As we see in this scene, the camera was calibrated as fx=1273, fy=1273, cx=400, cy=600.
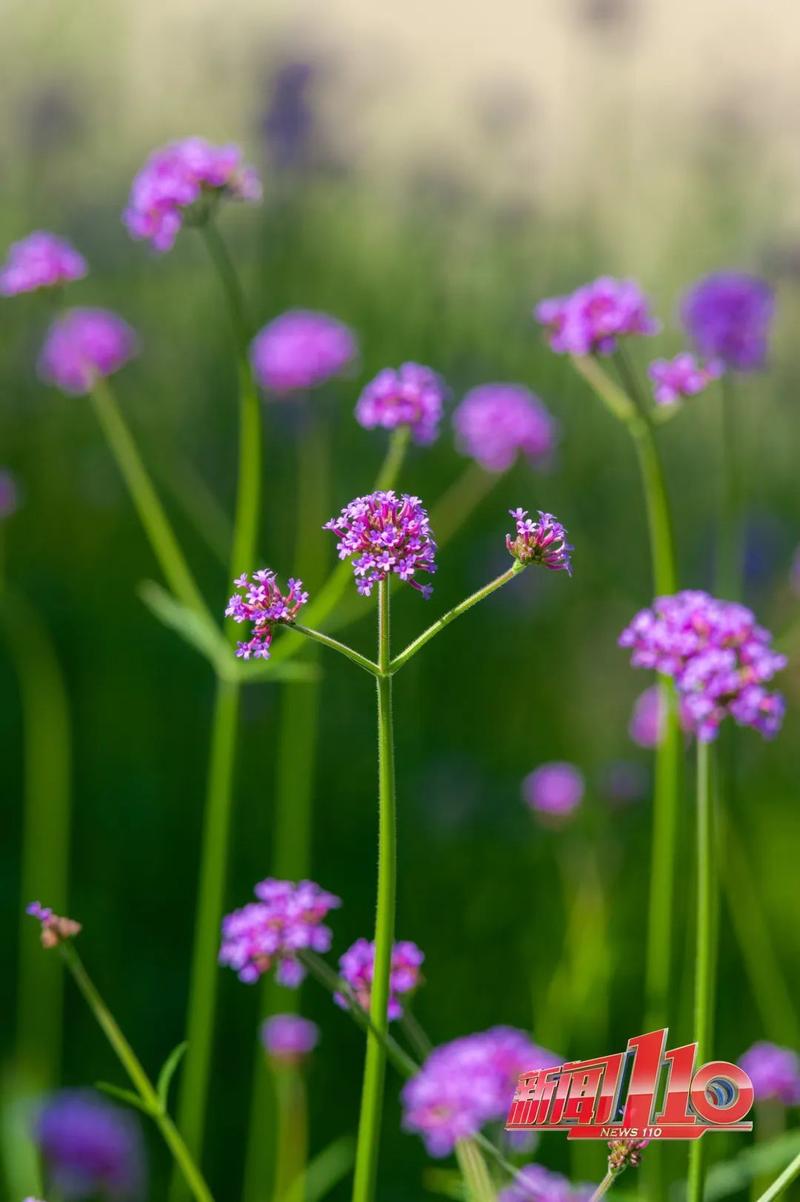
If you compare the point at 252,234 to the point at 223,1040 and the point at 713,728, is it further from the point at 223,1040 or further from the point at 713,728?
the point at 713,728

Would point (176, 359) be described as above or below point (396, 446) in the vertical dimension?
above

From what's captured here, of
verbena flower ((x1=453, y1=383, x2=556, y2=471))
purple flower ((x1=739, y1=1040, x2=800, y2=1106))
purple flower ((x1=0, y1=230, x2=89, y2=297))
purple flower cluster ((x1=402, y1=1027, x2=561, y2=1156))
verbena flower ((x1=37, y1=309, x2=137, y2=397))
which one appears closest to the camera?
purple flower cluster ((x1=402, y1=1027, x2=561, y2=1156))

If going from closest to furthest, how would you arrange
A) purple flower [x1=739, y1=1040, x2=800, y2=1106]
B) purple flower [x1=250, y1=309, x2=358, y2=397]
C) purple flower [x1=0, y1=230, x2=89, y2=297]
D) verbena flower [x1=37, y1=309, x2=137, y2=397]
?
purple flower [x1=739, y1=1040, x2=800, y2=1106] → purple flower [x1=0, y1=230, x2=89, y2=297] → verbena flower [x1=37, y1=309, x2=137, y2=397] → purple flower [x1=250, y1=309, x2=358, y2=397]

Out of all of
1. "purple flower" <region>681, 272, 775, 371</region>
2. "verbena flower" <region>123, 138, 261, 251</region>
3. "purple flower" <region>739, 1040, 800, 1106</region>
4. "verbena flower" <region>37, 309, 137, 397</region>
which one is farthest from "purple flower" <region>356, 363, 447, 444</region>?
"purple flower" <region>739, 1040, 800, 1106</region>

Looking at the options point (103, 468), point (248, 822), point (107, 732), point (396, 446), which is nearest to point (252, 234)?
point (103, 468)

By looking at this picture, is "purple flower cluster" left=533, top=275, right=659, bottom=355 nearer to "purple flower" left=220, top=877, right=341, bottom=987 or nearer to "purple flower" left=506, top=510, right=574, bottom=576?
"purple flower" left=506, top=510, right=574, bottom=576

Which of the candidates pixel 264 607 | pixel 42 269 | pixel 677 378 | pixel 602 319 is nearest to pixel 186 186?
pixel 42 269
